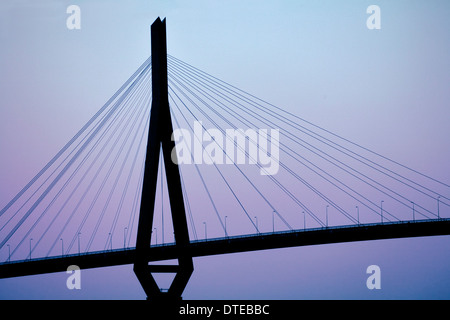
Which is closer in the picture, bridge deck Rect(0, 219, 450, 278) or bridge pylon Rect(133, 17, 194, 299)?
bridge pylon Rect(133, 17, 194, 299)

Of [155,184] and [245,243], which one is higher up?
[155,184]

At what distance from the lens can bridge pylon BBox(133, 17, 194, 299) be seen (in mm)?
13969

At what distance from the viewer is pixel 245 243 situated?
20516 millimetres

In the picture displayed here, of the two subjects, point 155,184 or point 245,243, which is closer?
point 155,184

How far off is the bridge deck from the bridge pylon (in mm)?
4242

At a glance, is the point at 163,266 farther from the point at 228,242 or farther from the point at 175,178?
the point at 228,242

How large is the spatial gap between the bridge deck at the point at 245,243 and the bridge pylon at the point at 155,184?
13.9ft

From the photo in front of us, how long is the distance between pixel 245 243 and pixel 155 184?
7190 millimetres

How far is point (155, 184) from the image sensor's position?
46.2ft

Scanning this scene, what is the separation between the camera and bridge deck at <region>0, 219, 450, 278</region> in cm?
1928
